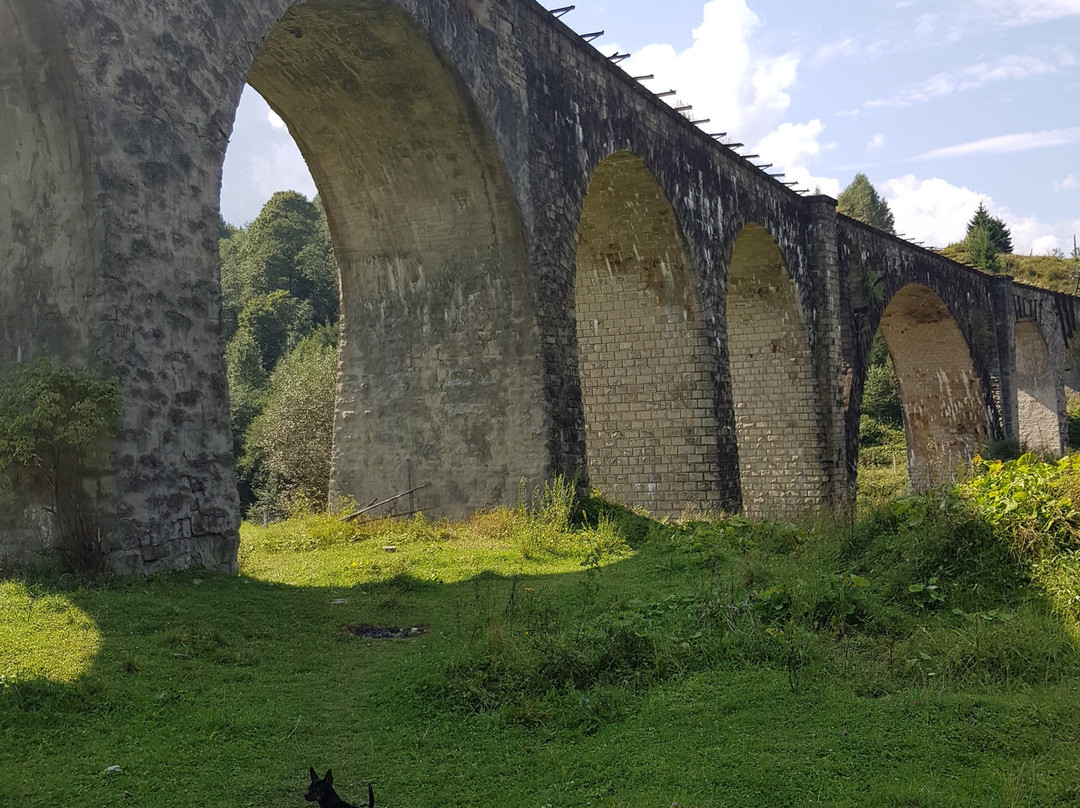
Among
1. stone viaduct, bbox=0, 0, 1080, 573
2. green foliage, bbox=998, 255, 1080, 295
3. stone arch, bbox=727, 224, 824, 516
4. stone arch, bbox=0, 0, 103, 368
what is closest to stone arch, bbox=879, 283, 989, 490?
stone viaduct, bbox=0, 0, 1080, 573

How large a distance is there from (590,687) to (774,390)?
14.7 m

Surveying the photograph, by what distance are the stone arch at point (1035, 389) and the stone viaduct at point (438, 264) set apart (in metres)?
11.7

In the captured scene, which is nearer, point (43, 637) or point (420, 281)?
point (43, 637)

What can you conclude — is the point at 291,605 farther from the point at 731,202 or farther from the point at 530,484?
the point at 731,202

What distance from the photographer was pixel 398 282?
37.2ft

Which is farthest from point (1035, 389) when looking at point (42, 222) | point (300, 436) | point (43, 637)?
point (43, 637)

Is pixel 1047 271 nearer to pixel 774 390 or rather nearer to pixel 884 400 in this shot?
pixel 884 400

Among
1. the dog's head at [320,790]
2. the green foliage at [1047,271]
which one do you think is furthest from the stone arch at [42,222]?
the green foliage at [1047,271]

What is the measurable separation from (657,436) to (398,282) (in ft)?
15.8

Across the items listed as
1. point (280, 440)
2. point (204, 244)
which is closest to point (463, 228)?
point (204, 244)

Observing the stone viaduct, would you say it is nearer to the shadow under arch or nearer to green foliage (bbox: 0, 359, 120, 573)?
the shadow under arch

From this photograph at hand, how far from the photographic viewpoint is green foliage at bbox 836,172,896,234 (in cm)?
5107

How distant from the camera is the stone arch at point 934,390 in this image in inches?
1033

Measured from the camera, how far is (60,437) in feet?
19.0
